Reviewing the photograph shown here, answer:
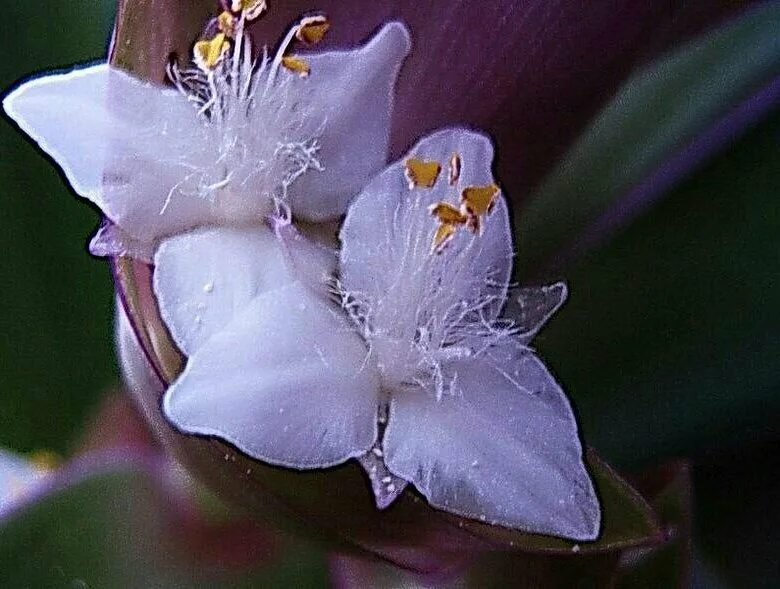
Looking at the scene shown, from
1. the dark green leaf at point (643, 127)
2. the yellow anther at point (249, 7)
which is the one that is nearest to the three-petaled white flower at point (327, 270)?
the yellow anther at point (249, 7)

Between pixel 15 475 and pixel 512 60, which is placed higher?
pixel 512 60

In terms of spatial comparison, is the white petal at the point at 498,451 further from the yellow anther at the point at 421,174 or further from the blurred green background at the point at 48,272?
the blurred green background at the point at 48,272

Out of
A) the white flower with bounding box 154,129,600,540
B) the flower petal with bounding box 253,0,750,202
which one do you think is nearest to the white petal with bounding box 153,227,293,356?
the white flower with bounding box 154,129,600,540

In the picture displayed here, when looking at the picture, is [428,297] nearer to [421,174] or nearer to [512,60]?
[421,174]

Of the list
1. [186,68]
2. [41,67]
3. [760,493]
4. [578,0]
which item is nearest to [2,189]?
[41,67]

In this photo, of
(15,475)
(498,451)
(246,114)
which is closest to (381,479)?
(498,451)

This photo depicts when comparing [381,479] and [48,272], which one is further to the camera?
[48,272]
